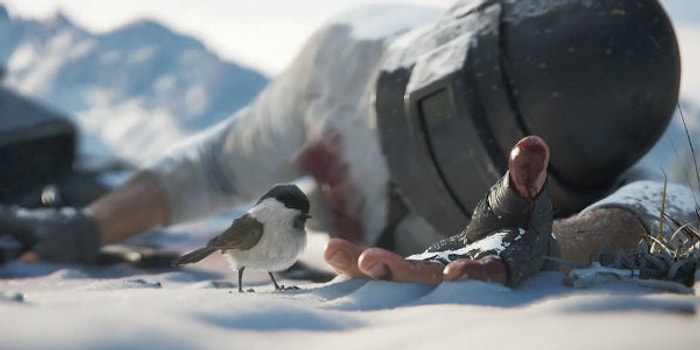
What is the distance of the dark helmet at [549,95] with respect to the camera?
1.67 metres

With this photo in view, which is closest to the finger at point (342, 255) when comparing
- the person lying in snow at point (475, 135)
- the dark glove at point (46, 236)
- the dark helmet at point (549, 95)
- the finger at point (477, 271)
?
the person lying in snow at point (475, 135)

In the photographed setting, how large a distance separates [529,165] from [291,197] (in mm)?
288

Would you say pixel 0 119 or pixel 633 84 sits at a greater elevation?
pixel 0 119

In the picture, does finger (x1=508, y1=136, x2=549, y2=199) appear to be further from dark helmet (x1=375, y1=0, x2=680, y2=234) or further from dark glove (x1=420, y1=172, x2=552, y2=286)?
dark helmet (x1=375, y1=0, x2=680, y2=234)

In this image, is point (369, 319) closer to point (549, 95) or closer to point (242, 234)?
point (242, 234)

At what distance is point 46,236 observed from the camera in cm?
229

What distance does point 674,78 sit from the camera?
Answer: 5.66 ft

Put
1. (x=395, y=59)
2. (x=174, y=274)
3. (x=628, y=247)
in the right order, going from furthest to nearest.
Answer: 1. (x=174, y=274)
2. (x=395, y=59)
3. (x=628, y=247)

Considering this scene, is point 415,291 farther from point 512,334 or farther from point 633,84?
point 633,84

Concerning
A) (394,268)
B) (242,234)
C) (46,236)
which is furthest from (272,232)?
(46,236)

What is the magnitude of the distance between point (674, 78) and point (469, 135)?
43 centimetres

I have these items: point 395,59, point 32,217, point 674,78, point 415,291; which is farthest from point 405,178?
point 32,217

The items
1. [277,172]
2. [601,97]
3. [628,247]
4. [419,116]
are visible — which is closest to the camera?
[628,247]

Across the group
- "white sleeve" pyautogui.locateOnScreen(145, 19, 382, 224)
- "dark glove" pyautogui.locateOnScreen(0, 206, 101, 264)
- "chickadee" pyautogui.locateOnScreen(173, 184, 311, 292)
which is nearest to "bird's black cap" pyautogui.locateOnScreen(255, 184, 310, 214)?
"chickadee" pyautogui.locateOnScreen(173, 184, 311, 292)
